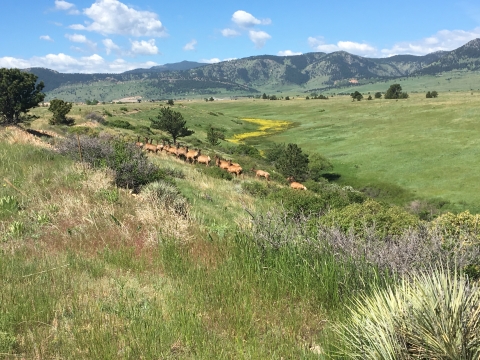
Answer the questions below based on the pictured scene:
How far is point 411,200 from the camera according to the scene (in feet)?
111

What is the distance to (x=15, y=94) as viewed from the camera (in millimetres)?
35781

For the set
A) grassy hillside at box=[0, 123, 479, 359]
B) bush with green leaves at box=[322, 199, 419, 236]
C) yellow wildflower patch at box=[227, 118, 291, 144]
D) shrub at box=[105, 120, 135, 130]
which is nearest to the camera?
grassy hillside at box=[0, 123, 479, 359]

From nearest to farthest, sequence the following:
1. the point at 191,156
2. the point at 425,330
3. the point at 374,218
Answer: the point at 425,330
the point at 374,218
the point at 191,156

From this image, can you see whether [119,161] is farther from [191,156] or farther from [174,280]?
[191,156]

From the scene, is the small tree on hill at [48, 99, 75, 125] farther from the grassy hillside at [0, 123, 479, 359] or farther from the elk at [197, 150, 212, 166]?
the grassy hillside at [0, 123, 479, 359]

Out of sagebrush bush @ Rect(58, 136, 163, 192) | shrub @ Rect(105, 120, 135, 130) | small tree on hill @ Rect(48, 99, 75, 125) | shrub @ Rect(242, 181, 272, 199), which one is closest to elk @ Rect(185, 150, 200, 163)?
shrub @ Rect(242, 181, 272, 199)

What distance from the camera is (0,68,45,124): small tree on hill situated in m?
35.0

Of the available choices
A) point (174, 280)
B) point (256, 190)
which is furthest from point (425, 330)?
point (256, 190)

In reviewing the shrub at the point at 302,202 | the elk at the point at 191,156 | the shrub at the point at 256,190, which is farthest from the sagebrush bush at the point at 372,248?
the elk at the point at 191,156

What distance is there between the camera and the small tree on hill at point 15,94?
35.0 m

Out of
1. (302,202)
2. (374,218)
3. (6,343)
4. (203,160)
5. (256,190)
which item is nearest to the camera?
(6,343)

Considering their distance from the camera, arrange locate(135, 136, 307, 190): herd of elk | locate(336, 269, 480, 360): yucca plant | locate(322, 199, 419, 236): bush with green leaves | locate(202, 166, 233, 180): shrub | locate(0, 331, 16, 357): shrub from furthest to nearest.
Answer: locate(135, 136, 307, 190): herd of elk < locate(202, 166, 233, 180): shrub < locate(322, 199, 419, 236): bush with green leaves < locate(0, 331, 16, 357): shrub < locate(336, 269, 480, 360): yucca plant

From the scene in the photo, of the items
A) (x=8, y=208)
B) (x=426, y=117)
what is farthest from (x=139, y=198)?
(x=426, y=117)

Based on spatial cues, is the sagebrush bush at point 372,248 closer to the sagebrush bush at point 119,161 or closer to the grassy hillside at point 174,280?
the grassy hillside at point 174,280
